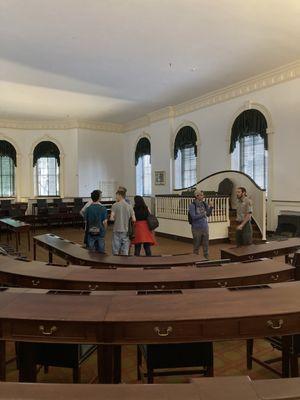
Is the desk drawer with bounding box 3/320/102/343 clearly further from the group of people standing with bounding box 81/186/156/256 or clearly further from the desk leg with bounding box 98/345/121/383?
the group of people standing with bounding box 81/186/156/256

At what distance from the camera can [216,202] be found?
930 centimetres

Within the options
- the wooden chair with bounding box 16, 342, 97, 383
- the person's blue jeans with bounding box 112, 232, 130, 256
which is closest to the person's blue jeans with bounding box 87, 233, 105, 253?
the person's blue jeans with bounding box 112, 232, 130, 256

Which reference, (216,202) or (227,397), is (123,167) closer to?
(216,202)

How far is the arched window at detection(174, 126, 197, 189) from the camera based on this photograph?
1278cm

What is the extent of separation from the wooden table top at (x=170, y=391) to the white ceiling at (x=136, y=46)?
5.92 meters

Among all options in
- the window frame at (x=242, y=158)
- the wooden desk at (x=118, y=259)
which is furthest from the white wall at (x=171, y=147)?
the wooden desk at (x=118, y=259)

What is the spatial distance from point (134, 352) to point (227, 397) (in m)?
A: 2.10

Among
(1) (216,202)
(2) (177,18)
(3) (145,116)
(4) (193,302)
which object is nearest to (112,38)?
(2) (177,18)

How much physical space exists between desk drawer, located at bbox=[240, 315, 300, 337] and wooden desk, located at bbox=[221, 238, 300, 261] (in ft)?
7.37

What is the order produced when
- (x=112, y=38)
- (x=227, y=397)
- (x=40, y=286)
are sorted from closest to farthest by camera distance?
(x=227, y=397) < (x=40, y=286) < (x=112, y=38)

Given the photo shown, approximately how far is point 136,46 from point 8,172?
10212 mm

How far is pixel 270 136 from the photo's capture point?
9.71 m

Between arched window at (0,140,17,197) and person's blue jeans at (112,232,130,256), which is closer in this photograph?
person's blue jeans at (112,232,130,256)

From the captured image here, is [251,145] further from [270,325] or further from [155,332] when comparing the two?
[155,332]
